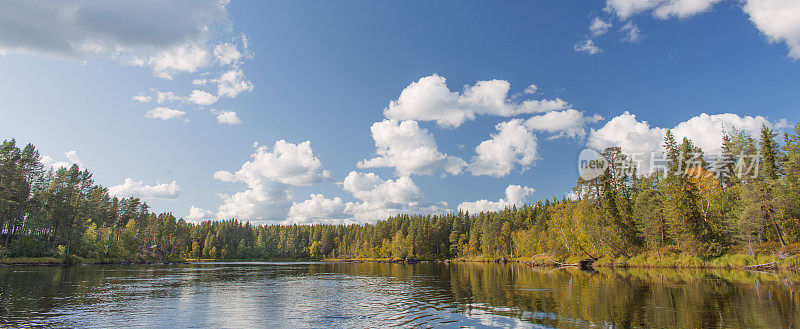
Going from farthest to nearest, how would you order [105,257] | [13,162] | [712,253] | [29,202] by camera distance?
[105,257]
[29,202]
[13,162]
[712,253]

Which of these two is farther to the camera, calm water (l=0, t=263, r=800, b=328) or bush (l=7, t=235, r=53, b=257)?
bush (l=7, t=235, r=53, b=257)

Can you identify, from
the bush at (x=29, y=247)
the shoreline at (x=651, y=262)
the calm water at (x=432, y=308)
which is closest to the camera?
the calm water at (x=432, y=308)

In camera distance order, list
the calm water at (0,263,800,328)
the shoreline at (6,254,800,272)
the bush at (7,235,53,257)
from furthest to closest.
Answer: the bush at (7,235,53,257)
the shoreline at (6,254,800,272)
the calm water at (0,263,800,328)

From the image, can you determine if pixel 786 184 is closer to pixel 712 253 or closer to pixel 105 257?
pixel 712 253

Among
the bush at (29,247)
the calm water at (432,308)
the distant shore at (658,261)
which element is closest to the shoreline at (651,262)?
the distant shore at (658,261)

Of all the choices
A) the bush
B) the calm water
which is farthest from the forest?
the calm water

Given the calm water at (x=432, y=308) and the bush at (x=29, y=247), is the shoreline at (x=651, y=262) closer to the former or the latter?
the bush at (x=29, y=247)

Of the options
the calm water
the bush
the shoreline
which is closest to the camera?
the calm water

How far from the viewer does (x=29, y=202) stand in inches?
3578

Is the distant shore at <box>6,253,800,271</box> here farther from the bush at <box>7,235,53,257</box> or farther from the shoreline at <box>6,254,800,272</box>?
the bush at <box>7,235,53,257</box>

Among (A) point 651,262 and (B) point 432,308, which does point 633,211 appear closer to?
(A) point 651,262

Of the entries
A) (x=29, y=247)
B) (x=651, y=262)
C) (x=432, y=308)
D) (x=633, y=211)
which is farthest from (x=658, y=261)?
(x=29, y=247)

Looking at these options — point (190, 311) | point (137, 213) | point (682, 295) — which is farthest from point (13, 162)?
point (682, 295)

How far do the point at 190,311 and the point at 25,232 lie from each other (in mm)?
93746
